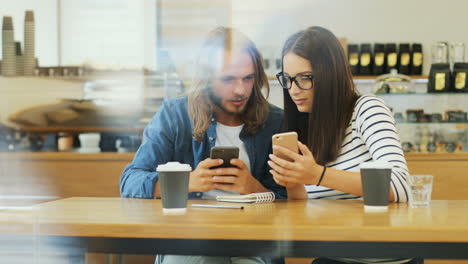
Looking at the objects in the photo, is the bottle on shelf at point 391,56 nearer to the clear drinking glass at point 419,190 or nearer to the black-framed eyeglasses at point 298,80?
the black-framed eyeglasses at point 298,80

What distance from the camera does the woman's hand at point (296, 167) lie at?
28.2 inches

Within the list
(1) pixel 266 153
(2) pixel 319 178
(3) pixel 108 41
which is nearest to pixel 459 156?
(1) pixel 266 153

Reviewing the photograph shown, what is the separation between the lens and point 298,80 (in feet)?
2.86

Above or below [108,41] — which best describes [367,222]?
below

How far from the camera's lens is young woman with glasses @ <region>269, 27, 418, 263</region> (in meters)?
0.81

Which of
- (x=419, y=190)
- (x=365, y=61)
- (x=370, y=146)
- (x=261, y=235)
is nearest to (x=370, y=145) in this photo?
(x=370, y=146)

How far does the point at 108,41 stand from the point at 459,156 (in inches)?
38.4

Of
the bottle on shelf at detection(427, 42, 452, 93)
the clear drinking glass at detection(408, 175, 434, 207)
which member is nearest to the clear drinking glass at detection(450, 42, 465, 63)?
the bottle on shelf at detection(427, 42, 452, 93)

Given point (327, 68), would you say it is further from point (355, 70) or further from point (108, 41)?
point (355, 70)

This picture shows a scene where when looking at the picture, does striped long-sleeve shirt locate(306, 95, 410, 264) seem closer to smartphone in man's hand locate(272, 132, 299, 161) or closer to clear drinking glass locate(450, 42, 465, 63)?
smartphone in man's hand locate(272, 132, 299, 161)

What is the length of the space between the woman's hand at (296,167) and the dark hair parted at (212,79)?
0.22m

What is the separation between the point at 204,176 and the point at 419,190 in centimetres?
27

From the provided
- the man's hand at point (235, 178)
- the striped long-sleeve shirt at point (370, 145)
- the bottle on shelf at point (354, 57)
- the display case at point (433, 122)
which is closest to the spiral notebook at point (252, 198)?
the man's hand at point (235, 178)

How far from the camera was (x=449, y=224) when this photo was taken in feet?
1.76
